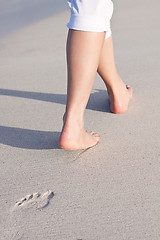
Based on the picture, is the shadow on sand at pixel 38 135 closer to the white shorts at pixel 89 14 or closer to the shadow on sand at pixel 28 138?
the shadow on sand at pixel 28 138

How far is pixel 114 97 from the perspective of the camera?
1.97m

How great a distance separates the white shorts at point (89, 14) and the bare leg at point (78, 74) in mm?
24

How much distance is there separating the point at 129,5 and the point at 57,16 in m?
0.89

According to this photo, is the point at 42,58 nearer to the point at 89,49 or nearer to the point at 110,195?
the point at 89,49

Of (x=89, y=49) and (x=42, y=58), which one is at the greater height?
(x=89, y=49)

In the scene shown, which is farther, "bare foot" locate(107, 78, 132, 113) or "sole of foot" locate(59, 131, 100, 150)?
"bare foot" locate(107, 78, 132, 113)

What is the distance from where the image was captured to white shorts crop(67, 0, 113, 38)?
1465mm

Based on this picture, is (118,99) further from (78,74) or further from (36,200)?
(36,200)

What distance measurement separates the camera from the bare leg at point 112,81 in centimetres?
187

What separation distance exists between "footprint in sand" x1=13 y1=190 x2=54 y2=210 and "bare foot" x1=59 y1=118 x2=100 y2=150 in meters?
0.25

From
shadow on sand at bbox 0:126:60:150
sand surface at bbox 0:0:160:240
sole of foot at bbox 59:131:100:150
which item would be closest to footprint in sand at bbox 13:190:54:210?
sand surface at bbox 0:0:160:240

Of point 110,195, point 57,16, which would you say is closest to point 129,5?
point 57,16

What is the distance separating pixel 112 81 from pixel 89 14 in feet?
1.74

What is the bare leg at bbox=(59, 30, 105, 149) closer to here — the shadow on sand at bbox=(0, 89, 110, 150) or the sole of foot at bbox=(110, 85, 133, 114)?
the shadow on sand at bbox=(0, 89, 110, 150)
